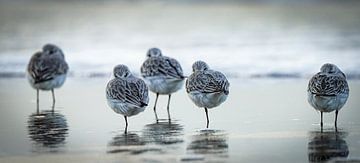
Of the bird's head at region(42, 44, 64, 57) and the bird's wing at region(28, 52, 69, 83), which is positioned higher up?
the bird's head at region(42, 44, 64, 57)

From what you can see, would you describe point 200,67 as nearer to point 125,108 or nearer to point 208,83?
point 208,83

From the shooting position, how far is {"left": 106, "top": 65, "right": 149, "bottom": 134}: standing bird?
11867 mm

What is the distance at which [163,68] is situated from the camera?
1409 cm

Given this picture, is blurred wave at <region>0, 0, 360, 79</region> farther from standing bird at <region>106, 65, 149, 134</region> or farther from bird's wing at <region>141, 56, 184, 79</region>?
standing bird at <region>106, 65, 149, 134</region>

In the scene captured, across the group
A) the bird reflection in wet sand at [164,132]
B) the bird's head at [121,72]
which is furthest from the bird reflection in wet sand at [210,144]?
the bird's head at [121,72]

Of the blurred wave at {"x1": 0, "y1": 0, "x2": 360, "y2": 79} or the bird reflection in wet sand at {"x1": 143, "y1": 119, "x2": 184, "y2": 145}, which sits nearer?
the bird reflection in wet sand at {"x1": 143, "y1": 119, "x2": 184, "y2": 145}

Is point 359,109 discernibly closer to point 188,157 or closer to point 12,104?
point 188,157

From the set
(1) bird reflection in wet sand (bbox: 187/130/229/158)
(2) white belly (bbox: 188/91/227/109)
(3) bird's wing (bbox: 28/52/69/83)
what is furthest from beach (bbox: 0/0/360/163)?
(3) bird's wing (bbox: 28/52/69/83)

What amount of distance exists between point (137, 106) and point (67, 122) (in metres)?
1.21

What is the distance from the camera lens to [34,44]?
23.0 meters

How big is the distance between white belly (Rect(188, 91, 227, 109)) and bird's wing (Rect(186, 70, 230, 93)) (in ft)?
0.19

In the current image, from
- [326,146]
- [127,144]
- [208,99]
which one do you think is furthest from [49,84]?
[326,146]

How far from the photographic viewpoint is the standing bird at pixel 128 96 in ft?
38.9

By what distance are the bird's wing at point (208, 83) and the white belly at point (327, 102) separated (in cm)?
114
